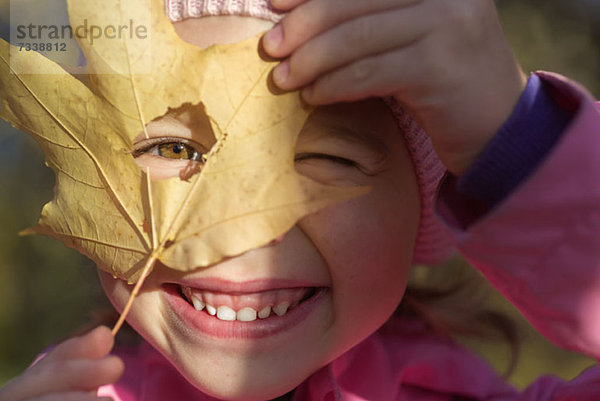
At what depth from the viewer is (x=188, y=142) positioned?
0.85 meters

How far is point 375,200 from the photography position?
94 cm

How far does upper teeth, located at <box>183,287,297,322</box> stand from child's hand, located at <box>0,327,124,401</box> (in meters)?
0.27

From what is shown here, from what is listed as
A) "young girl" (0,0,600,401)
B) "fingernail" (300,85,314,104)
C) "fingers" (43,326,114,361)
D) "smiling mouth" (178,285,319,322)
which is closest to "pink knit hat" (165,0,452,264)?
"young girl" (0,0,600,401)

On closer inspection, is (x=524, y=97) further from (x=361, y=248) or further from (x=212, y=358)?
(x=212, y=358)

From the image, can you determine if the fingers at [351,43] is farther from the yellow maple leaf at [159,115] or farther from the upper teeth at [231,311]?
the upper teeth at [231,311]

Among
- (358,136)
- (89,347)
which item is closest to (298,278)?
(358,136)

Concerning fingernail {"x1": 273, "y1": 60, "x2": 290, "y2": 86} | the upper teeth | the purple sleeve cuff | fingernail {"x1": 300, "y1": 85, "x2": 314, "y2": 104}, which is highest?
fingernail {"x1": 273, "y1": 60, "x2": 290, "y2": 86}

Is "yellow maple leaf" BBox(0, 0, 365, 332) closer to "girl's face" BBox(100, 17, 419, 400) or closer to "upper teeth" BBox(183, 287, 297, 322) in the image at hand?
"girl's face" BBox(100, 17, 419, 400)

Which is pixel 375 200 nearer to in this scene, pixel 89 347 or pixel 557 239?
pixel 557 239

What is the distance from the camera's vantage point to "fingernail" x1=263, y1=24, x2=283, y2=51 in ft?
2.51

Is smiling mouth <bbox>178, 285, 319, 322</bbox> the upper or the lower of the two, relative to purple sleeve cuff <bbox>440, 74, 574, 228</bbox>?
lower

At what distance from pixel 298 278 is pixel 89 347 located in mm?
333

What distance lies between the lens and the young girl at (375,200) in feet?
2.48

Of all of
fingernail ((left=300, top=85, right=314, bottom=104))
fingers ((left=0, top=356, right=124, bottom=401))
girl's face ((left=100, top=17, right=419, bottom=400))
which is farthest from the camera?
girl's face ((left=100, top=17, right=419, bottom=400))
